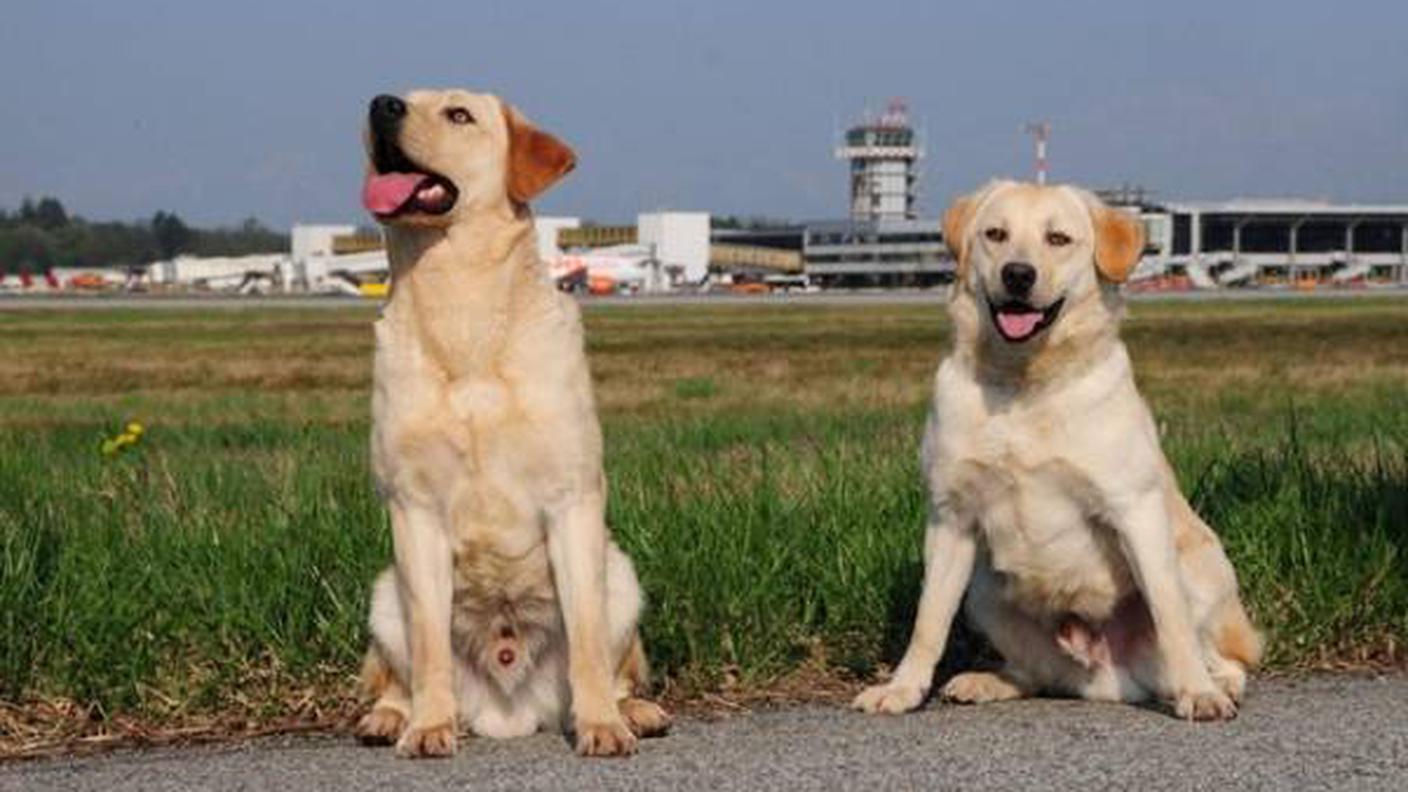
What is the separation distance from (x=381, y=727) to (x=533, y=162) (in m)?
1.63

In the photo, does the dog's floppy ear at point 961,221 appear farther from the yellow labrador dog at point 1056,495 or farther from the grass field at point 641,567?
the grass field at point 641,567

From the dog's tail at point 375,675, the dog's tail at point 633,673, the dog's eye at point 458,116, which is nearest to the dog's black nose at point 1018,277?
the dog's tail at point 633,673

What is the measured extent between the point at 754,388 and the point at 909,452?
62.1 ft

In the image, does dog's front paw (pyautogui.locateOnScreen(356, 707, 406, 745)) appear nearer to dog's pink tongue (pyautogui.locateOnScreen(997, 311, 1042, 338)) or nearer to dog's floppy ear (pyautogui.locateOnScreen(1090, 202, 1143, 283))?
dog's pink tongue (pyautogui.locateOnScreen(997, 311, 1042, 338))

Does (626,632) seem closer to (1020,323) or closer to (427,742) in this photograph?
(427,742)

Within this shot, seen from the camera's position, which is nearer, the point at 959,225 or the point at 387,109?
the point at 387,109

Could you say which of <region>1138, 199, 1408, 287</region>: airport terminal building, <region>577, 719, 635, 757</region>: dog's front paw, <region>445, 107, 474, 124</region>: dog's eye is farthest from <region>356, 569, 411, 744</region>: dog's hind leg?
<region>1138, 199, 1408, 287</region>: airport terminal building

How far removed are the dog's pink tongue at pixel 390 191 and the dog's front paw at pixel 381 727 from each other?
1.42 meters

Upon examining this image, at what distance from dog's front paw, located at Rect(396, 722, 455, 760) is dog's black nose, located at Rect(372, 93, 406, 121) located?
5.47 feet

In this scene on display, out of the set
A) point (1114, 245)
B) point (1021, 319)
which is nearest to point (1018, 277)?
point (1021, 319)

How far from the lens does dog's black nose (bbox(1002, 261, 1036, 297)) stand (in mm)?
6035

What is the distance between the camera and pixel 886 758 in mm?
5172

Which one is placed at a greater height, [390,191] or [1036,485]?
[390,191]

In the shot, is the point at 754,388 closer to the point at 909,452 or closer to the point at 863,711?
the point at 909,452
